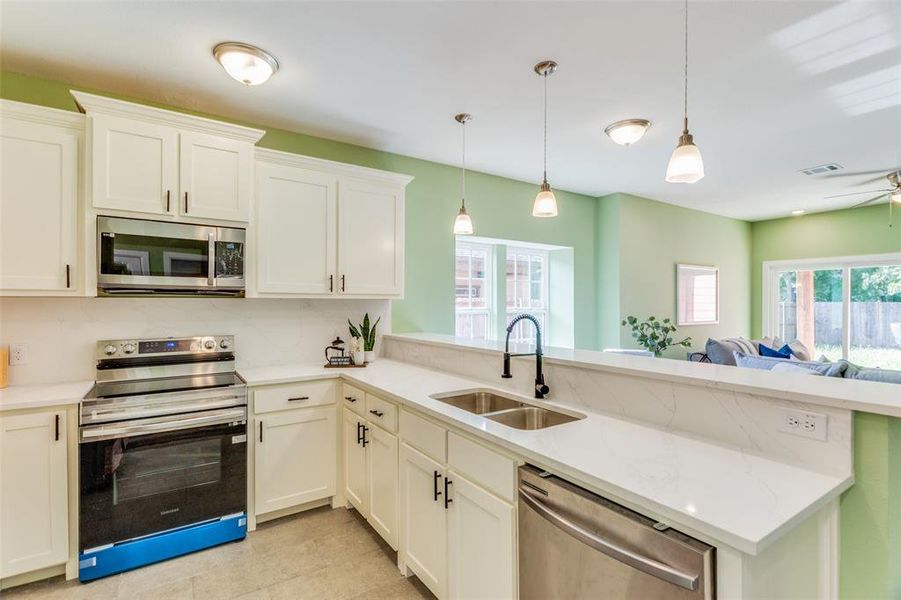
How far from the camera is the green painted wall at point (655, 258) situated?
197 inches

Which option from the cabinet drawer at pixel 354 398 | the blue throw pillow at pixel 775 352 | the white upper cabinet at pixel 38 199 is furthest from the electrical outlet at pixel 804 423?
the blue throw pillow at pixel 775 352

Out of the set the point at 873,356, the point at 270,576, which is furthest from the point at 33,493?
the point at 873,356

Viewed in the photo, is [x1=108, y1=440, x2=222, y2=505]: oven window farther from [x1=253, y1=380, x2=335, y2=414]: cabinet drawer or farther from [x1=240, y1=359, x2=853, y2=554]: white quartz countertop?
[x1=240, y1=359, x2=853, y2=554]: white quartz countertop

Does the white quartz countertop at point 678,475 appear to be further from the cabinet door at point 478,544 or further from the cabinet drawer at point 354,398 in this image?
the cabinet drawer at point 354,398

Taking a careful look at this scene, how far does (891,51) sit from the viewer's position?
220cm

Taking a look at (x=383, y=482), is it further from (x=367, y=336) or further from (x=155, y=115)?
(x=155, y=115)

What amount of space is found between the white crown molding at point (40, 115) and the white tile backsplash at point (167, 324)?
981mm

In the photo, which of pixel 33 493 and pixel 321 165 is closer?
pixel 33 493

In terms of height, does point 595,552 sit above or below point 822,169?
below

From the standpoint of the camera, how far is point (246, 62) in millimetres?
2193

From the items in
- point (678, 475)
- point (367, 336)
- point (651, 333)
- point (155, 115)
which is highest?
point (155, 115)

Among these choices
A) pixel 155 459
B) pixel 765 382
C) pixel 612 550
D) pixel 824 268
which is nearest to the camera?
pixel 612 550

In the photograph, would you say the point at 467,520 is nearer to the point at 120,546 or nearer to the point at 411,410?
the point at 411,410

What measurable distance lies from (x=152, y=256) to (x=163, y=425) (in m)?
0.94
